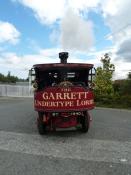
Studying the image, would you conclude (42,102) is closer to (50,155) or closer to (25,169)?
(50,155)

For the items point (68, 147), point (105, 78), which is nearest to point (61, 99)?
point (68, 147)

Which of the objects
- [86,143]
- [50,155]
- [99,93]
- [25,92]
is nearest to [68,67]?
[86,143]

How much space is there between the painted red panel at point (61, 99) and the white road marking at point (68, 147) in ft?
3.29

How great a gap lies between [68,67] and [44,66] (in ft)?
2.75

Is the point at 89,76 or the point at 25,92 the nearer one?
the point at 89,76

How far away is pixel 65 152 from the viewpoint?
27.2 ft

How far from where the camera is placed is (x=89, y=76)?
12.3 metres

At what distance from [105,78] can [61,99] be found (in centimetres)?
2654

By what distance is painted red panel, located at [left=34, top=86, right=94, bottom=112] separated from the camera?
1042cm

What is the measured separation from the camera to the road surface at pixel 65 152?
6703 millimetres

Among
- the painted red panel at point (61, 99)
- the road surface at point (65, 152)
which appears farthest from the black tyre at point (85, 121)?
the painted red panel at point (61, 99)

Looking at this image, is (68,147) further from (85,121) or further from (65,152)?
(85,121)

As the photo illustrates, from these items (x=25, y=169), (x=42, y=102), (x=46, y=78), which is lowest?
(x=25, y=169)

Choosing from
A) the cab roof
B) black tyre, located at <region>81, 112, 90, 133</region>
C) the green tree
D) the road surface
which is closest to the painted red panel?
black tyre, located at <region>81, 112, 90, 133</region>
